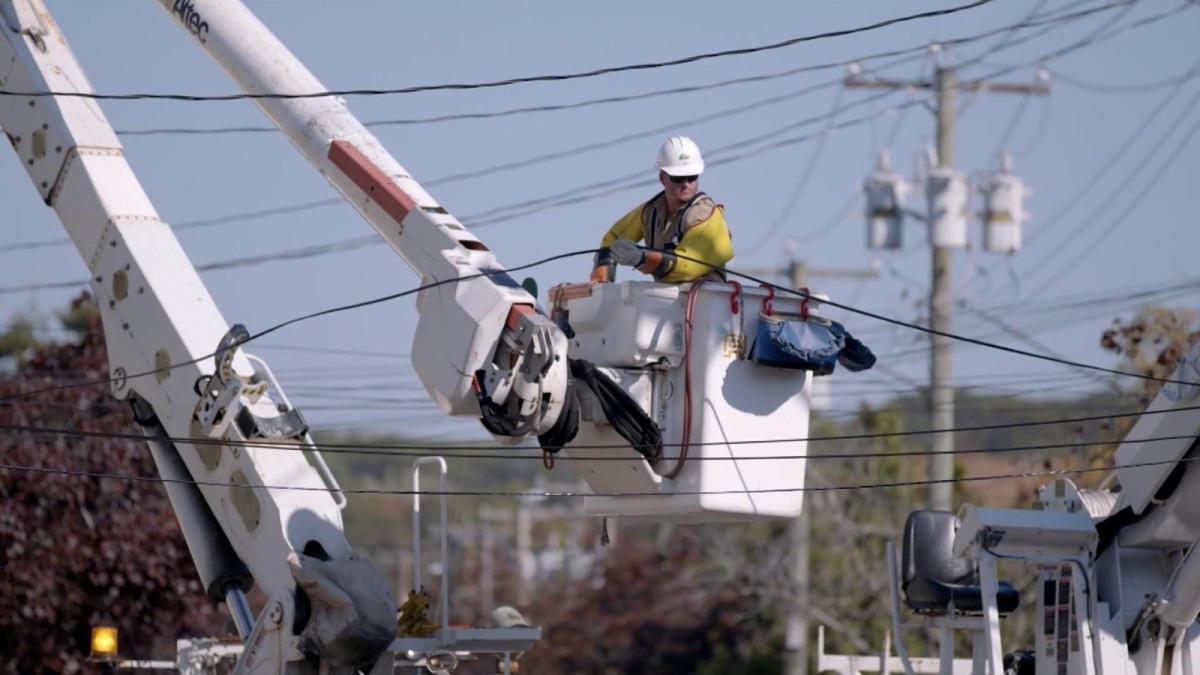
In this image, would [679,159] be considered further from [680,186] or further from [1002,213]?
[1002,213]

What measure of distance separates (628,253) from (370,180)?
73.8 inches

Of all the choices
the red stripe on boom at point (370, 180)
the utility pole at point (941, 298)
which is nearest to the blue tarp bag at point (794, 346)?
the red stripe on boom at point (370, 180)

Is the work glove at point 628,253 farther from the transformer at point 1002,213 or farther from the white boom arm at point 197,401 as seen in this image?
the transformer at point 1002,213

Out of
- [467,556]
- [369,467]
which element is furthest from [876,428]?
[369,467]

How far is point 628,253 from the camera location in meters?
11.3

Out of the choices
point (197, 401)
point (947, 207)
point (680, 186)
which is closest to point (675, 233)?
point (680, 186)

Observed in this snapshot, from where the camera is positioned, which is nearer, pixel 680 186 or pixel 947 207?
pixel 680 186

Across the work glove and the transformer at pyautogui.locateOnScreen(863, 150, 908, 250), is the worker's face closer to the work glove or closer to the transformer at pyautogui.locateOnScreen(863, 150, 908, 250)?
the work glove

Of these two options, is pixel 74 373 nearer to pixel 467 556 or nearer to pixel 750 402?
pixel 750 402

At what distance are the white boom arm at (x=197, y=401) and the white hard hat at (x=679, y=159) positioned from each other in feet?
8.65

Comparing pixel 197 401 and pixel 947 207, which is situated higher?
pixel 947 207

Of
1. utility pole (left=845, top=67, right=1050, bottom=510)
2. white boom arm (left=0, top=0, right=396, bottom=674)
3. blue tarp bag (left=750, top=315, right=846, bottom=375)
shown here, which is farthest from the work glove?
utility pole (left=845, top=67, right=1050, bottom=510)

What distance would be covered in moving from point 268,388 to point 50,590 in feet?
34.5

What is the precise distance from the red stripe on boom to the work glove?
140 cm
